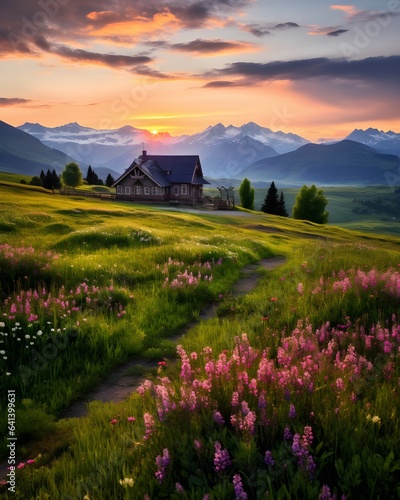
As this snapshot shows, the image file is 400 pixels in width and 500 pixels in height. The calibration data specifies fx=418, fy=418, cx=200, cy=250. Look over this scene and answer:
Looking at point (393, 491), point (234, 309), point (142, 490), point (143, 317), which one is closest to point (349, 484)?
point (393, 491)

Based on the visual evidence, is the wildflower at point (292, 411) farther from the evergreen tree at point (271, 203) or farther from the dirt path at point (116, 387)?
the evergreen tree at point (271, 203)

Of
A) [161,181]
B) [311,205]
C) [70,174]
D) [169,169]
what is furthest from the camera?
[70,174]

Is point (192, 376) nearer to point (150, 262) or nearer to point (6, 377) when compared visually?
point (6, 377)

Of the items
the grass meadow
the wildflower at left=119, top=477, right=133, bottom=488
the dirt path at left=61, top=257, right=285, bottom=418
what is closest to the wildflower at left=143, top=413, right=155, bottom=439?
the grass meadow

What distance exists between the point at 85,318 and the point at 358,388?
567cm

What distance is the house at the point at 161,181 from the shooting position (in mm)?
82562

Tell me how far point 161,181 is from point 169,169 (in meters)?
5.57

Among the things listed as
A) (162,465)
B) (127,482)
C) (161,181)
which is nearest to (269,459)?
(162,465)

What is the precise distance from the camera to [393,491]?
3166mm

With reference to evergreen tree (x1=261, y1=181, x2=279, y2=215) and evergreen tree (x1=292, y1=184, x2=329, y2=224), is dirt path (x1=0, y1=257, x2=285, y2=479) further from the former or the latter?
evergreen tree (x1=261, y1=181, x2=279, y2=215)

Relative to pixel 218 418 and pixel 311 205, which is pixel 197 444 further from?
pixel 311 205

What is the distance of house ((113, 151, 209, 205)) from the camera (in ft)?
271

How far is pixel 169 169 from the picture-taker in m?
86.9

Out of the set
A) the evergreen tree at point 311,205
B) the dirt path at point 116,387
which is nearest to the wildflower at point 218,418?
the dirt path at point 116,387
